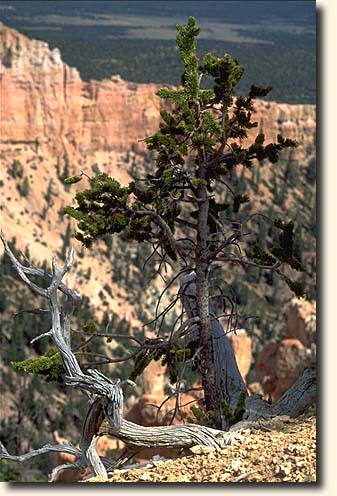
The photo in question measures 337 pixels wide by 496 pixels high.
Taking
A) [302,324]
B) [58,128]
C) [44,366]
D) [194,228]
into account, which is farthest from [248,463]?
[58,128]

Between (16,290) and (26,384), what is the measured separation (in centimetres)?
857

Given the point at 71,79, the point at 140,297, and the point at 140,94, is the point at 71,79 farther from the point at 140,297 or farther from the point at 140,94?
the point at 140,297

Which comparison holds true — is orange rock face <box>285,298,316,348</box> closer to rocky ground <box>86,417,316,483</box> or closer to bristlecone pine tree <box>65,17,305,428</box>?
bristlecone pine tree <box>65,17,305,428</box>

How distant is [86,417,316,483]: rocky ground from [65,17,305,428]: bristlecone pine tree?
0.80 meters

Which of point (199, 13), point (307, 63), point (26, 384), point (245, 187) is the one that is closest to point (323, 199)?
point (26, 384)

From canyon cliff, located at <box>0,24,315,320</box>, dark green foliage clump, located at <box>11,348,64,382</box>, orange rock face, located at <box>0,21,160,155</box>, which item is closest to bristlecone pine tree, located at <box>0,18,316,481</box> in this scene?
dark green foliage clump, located at <box>11,348,64,382</box>

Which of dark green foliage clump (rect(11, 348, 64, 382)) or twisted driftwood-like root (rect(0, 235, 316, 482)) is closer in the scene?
twisted driftwood-like root (rect(0, 235, 316, 482))

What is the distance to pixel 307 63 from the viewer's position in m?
78.4

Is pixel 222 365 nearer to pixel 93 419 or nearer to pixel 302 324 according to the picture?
pixel 93 419

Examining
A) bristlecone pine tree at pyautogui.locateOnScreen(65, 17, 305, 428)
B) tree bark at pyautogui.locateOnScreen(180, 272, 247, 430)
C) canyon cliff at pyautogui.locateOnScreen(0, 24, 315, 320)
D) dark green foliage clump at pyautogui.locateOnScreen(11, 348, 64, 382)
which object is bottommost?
canyon cliff at pyautogui.locateOnScreen(0, 24, 315, 320)

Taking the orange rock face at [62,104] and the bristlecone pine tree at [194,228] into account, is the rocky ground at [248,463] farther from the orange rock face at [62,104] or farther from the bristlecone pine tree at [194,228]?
the orange rock face at [62,104]

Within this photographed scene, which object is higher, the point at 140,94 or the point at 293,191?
the point at 140,94

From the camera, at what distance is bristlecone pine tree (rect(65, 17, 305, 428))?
278 inches

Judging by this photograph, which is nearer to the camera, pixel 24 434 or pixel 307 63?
pixel 24 434
